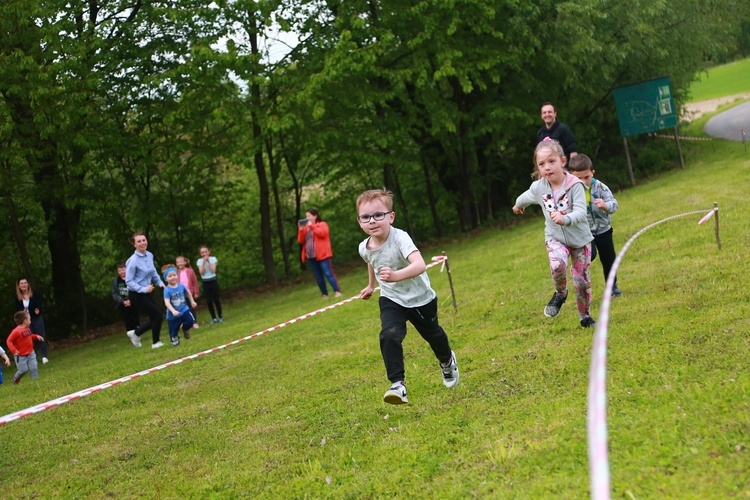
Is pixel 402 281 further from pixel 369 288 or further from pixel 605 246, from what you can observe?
pixel 605 246

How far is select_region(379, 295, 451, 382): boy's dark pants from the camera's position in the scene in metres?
6.22

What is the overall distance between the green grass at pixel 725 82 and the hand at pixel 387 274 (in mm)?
56100

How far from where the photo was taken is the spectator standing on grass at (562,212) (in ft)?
25.2

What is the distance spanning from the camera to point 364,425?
639 cm

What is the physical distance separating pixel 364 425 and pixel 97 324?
21921 mm

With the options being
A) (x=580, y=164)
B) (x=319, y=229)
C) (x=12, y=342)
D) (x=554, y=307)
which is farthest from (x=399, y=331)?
(x=319, y=229)

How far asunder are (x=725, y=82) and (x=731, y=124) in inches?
1205

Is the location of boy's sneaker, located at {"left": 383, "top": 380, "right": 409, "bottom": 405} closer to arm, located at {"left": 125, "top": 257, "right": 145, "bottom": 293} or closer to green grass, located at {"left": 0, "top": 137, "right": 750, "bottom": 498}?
green grass, located at {"left": 0, "top": 137, "right": 750, "bottom": 498}

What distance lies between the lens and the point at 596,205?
8.77 m

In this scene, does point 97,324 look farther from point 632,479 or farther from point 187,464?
point 632,479

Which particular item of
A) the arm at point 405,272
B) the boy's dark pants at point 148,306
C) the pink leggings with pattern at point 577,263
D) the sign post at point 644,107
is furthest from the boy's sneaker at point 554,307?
the sign post at point 644,107

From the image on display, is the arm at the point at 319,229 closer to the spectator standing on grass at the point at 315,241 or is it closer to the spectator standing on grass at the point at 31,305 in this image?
the spectator standing on grass at the point at 315,241

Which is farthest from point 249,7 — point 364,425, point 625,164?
point 364,425

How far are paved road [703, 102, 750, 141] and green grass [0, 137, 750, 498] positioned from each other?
26.6 m
